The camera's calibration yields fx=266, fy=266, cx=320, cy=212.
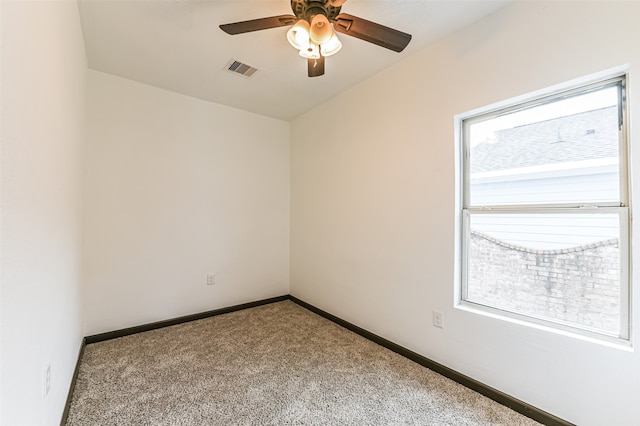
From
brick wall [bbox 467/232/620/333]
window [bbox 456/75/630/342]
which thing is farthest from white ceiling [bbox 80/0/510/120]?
brick wall [bbox 467/232/620/333]

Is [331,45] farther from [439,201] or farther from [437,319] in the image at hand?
[437,319]

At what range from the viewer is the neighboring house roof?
58.6 inches

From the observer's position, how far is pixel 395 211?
7.89 feet

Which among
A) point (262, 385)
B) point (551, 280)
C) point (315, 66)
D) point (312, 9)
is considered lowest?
point (262, 385)

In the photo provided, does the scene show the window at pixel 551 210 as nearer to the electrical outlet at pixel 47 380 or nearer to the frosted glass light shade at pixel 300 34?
the frosted glass light shade at pixel 300 34

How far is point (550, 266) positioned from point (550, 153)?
0.70 meters

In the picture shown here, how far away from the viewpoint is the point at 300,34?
1621 mm

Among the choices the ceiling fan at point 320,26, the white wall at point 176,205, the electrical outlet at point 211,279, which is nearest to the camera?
the ceiling fan at point 320,26

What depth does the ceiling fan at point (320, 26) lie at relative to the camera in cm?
151

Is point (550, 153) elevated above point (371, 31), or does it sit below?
below

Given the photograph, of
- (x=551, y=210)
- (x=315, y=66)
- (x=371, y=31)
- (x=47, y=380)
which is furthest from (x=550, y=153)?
(x=47, y=380)

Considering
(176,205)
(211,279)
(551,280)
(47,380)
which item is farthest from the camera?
(211,279)

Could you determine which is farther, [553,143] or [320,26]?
[553,143]

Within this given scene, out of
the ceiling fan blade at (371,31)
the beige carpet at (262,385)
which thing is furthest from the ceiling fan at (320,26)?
the beige carpet at (262,385)
